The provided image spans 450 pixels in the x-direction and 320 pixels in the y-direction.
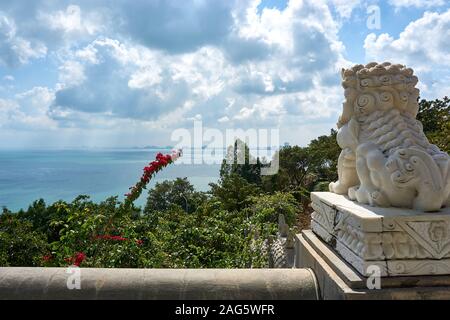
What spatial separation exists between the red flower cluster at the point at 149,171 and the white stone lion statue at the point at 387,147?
6.12ft

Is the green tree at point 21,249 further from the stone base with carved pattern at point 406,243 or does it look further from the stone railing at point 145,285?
the stone base with carved pattern at point 406,243

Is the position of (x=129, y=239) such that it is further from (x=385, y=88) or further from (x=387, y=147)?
(x=385, y=88)

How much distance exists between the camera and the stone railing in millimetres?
2182

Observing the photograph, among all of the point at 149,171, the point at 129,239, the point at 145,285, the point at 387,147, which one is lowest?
the point at 129,239

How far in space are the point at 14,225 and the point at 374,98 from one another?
575cm

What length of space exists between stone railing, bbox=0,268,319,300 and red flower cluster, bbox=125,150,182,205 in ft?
5.13

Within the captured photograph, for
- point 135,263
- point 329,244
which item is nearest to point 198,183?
point 135,263

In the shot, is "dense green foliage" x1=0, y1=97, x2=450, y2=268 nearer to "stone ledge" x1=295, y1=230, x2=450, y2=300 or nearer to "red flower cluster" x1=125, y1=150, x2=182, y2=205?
"red flower cluster" x1=125, y1=150, x2=182, y2=205

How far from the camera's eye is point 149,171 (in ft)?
12.5

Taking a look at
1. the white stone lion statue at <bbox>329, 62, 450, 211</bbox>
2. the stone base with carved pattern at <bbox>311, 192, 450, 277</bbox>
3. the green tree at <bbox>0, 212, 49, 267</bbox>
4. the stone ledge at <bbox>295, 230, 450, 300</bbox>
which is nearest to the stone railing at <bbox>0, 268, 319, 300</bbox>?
the stone ledge at <bbox>295, 230, 450, 300</bbox>

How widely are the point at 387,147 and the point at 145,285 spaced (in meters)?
1.95

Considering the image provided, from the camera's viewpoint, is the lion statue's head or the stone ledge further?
the lion statue's head

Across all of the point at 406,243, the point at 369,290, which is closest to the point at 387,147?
the point at 406,243
